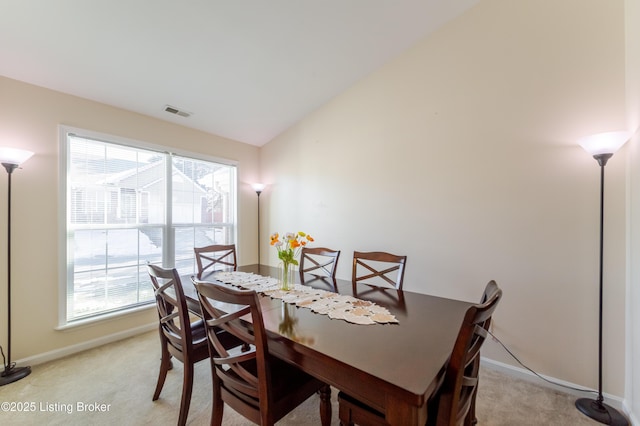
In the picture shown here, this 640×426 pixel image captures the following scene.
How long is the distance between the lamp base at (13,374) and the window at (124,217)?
453 mm

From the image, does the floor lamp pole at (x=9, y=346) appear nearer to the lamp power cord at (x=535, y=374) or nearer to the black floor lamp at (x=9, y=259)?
the black floor lamp at (x=9, y=259)

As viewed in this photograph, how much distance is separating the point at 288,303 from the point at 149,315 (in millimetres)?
2357

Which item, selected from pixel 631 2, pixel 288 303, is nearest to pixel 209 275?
pixel 288 303

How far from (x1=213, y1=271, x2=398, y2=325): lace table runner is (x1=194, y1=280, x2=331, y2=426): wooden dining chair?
35cm

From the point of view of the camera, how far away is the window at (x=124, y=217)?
263 cm

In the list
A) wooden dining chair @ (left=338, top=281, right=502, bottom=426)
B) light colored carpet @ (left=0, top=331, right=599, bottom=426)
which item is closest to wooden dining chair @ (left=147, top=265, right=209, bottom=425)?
light colored carpet @ (left=0, top=331, right=599, bottom=426)

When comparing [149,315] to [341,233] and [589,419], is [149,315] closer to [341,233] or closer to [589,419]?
[341,233]

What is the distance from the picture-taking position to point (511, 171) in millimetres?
2256

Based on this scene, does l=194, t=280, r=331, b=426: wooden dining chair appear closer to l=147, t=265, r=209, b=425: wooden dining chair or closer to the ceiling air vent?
l=147, t=265, r=209, b=425: wooden dining chair

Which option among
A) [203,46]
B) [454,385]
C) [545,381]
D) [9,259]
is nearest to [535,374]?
[545,381]

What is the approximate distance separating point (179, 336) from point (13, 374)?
1.68 m

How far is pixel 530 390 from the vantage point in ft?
6.66

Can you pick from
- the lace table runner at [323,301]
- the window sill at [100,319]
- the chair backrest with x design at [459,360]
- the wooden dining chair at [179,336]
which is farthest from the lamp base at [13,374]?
the chair backrest with x design at [459,360]

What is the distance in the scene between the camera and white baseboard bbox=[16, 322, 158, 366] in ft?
7.65
